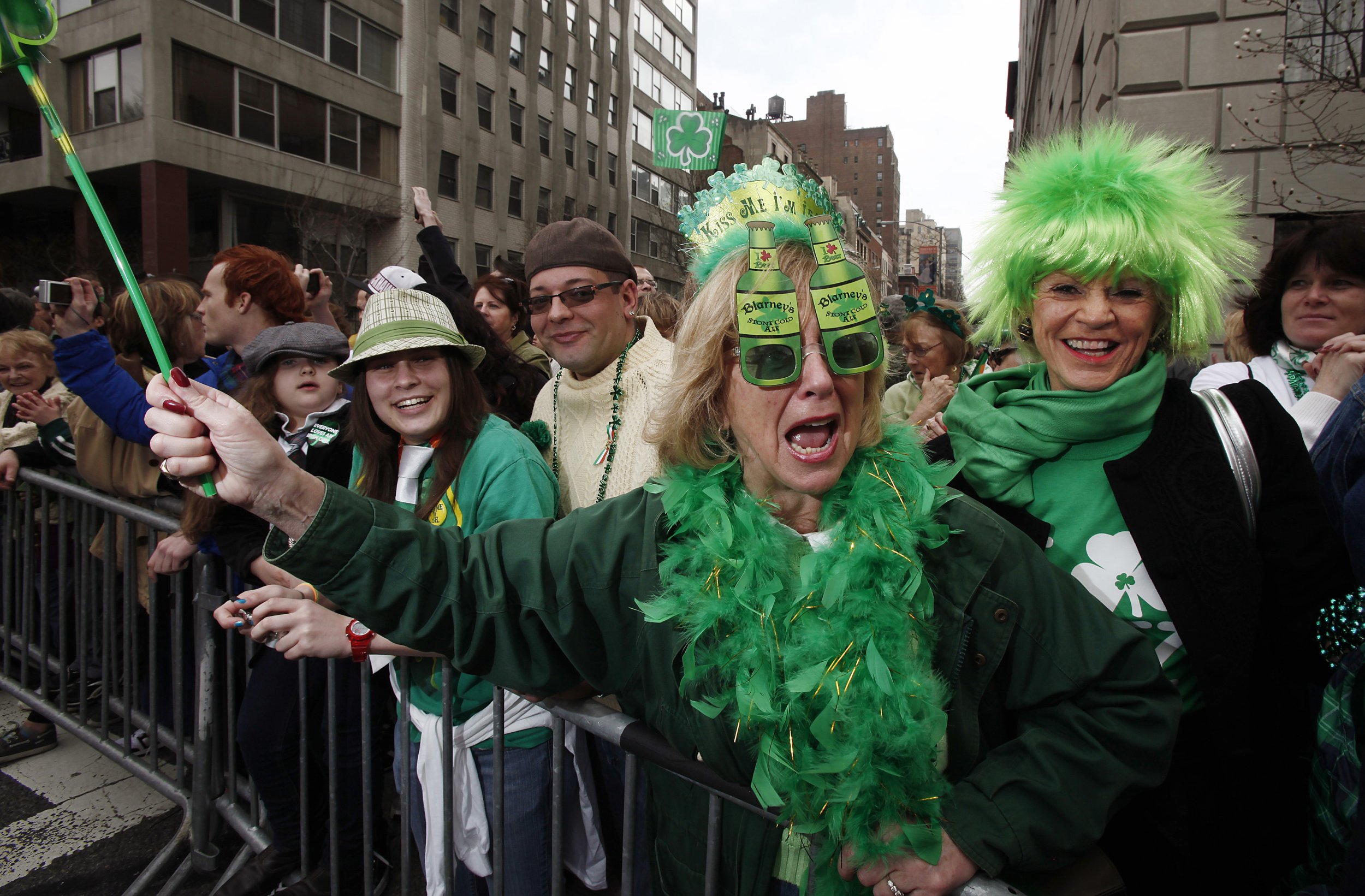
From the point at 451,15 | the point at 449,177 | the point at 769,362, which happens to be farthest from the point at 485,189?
the point at 769,362

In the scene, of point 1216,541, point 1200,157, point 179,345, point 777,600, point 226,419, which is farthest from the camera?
point 179,345

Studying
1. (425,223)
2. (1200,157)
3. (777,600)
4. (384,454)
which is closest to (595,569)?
(777,600)

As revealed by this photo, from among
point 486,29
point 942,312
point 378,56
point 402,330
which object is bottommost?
point 402,330

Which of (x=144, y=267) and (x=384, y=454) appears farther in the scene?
(x=144, y=267)

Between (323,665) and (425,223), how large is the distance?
94.9 inches

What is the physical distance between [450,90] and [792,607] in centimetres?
2602

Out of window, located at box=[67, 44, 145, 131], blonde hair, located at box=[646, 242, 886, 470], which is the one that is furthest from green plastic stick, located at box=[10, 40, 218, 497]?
window, located at box=[67, 44, 145, 131]

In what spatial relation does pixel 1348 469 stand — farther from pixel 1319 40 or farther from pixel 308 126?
pixel 308 126

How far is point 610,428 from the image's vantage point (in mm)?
2516

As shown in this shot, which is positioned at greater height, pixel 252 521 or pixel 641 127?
pixel 641 127

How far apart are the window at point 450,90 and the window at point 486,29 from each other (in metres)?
1.76

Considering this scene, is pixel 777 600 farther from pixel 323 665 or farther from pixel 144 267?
pixel 144 267

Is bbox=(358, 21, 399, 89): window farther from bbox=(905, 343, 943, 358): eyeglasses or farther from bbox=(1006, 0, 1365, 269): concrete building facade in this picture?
bbox=(905, 343, 943, 358): eyeglasses

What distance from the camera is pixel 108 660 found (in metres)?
3.09
